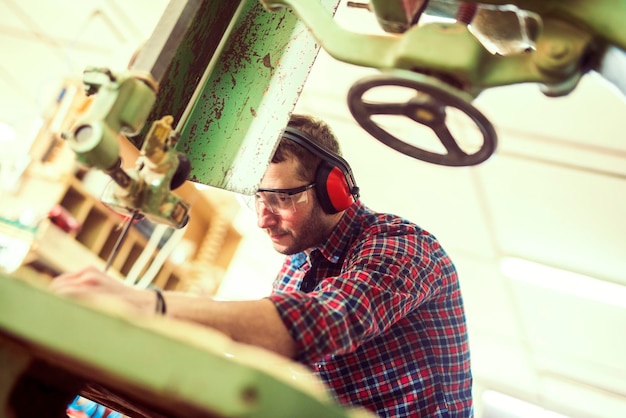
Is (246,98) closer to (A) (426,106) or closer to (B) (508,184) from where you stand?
(A) (426,106)

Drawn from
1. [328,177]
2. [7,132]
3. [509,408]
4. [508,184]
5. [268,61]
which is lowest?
[509,408]

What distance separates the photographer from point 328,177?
1341mm

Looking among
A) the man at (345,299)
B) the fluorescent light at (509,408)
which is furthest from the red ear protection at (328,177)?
the fluorescent light at (509,408)

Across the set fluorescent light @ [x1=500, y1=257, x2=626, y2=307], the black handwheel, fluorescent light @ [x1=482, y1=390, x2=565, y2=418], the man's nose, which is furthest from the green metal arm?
fluorescent light @ [x1=482, y1=390, x2=565, y2=418]

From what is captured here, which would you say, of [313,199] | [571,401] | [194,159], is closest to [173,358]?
[194,159]

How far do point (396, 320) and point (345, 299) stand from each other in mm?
174

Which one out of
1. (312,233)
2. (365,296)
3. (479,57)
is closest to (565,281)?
(312,233)

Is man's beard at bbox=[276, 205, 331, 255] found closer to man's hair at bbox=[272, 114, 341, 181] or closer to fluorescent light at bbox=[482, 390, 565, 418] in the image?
man's hair at bbox=[272, 114, 341, 181]

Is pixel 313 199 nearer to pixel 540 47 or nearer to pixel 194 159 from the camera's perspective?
pixel 194 159

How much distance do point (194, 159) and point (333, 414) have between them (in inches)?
26.4

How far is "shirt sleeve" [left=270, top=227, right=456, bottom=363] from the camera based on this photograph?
76 cm

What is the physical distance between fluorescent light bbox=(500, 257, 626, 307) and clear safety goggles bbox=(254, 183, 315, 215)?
1771 mm

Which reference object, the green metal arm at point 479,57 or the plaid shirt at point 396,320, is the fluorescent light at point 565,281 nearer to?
the plaid shirt at point 396,320

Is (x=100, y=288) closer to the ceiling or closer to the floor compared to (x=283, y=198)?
closer to the floor
